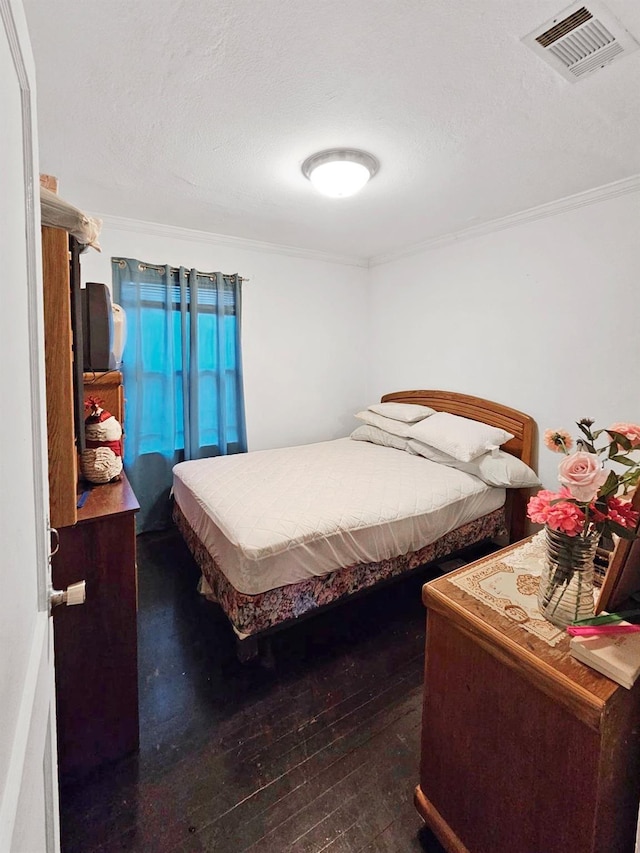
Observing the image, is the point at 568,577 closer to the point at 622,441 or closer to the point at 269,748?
the point at 622,441

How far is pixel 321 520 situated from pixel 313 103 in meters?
1.80

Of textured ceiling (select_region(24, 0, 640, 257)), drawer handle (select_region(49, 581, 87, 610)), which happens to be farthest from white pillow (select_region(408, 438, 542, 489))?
drawer handle (select_region(49, 581, 87, 610))

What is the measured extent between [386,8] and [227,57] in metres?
0.55

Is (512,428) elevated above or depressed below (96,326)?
below

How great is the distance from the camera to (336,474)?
8.90 ft

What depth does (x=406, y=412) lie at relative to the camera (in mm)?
3523

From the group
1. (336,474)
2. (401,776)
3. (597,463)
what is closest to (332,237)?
(336,474)

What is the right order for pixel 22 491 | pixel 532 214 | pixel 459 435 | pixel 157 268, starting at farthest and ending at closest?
pixel 157 268
pixel 459 435
pixel 532 214
pixel 22 491

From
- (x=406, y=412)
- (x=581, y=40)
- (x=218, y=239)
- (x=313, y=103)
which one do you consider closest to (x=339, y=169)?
(x=313, y=103)

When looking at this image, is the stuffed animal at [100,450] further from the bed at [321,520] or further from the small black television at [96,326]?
the bed at [321,520]

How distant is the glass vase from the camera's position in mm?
950

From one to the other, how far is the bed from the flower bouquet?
Result: 1097 mm

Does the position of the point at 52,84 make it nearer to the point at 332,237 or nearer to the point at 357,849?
the point at 332,237

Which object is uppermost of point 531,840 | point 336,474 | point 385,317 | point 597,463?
point 385,317
